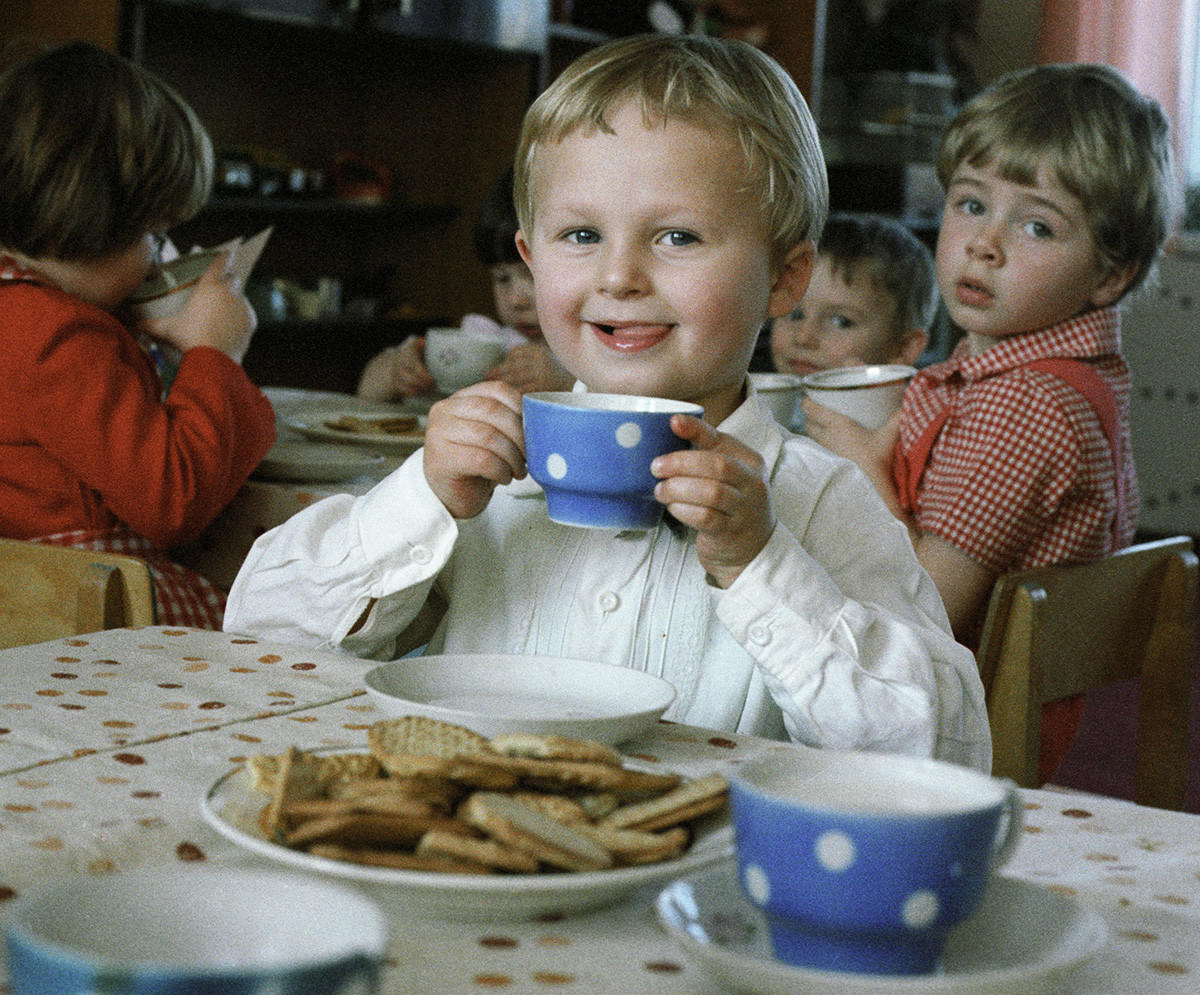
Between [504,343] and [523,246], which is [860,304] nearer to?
[504,343]

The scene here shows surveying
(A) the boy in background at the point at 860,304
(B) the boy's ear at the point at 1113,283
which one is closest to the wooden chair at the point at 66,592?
(B) the boy's ear at the point at 1113,283

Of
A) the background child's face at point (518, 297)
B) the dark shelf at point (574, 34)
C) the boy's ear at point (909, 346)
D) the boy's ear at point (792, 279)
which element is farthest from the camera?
the dark shelf at point (574, 34)

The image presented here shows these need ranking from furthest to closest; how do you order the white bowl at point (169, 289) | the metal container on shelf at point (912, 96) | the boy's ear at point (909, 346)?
the metal container on shelf at point (912, 96) → the boy's ear at point (909, 346) → the white bowl at point (169, 289)

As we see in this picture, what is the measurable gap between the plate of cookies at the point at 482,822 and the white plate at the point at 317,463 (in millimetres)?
1202

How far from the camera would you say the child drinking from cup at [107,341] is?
66.4 inches

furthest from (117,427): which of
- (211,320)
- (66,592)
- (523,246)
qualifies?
(523,246)

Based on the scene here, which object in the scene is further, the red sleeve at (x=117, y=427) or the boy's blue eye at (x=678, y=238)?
the red sleeve at (x=117, y=427)

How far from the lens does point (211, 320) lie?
187cm

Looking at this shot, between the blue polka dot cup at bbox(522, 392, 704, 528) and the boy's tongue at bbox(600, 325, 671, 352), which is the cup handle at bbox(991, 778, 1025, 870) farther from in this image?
the boy's tongue at bbox(600, 325, 671, 352)

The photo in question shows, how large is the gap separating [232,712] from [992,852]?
0.46 meters

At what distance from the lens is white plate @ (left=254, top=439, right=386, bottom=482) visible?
5.92 ft

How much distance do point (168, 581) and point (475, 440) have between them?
901 mm

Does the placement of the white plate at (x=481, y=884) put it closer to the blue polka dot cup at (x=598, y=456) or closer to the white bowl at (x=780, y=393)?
the blue polka dot cup at (x=598, y=456)

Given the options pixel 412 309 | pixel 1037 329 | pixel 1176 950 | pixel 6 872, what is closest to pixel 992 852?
pixel 1176 950
